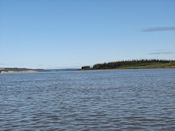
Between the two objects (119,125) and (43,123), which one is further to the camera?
(43,123)

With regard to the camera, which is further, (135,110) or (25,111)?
(25,111)

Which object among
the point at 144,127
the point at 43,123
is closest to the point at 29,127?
the point at 43,123

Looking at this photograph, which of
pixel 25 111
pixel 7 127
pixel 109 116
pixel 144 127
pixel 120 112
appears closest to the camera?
pixel 144 127

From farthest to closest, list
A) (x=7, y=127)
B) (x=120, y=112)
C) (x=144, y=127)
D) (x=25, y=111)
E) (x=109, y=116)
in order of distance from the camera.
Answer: (x=25, y=111)
(x=120, y=112)
(x=109, y=116)
(x=7, y=127)
(x=144, y=127)

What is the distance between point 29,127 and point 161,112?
27.0 feet

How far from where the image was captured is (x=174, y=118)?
14.1 metres

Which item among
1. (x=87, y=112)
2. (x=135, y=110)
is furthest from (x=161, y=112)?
(x=87, y=112)

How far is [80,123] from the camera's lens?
13742mm

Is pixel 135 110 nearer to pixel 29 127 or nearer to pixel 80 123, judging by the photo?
pixel 80 123

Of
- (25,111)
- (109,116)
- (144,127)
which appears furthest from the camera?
(25,111)

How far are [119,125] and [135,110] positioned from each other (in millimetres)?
4071

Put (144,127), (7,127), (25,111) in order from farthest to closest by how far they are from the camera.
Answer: (25,111) → (7,127) → (144,127)

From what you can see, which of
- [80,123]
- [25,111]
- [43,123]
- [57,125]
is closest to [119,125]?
[80,123]

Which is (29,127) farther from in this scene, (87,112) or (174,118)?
(174,118)
